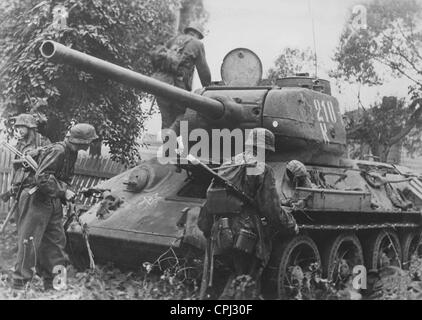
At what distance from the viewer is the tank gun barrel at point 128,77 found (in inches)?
272

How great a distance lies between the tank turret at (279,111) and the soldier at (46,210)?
4.30 ft

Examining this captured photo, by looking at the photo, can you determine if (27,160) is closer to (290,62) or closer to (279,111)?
(279,111)

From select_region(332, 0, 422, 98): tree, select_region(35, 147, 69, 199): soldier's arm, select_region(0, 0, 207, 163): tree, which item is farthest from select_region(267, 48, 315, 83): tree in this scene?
select_region(35, 147, 69, 199): soldier's arm

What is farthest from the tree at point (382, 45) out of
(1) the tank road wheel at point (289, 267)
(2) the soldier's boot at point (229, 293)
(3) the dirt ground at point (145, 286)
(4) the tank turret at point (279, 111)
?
(2) the soldier's boot at point (229, 293)

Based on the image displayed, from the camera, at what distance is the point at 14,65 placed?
35.3 ft

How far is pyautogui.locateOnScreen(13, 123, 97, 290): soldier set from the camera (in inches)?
302

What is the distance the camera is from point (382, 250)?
9.64 meters

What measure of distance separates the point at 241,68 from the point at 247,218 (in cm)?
367

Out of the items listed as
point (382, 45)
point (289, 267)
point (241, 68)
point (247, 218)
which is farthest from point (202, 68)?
point (382, 45)

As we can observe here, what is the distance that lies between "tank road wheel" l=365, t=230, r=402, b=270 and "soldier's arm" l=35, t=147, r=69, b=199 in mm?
4257

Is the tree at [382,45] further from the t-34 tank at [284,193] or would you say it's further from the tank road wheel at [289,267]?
the tank road wheel at [289,267]

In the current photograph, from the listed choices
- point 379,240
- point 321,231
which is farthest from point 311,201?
point 379,240

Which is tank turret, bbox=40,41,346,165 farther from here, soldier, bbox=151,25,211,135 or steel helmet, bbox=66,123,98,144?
steel helmet, bbox=66,123,98,144
